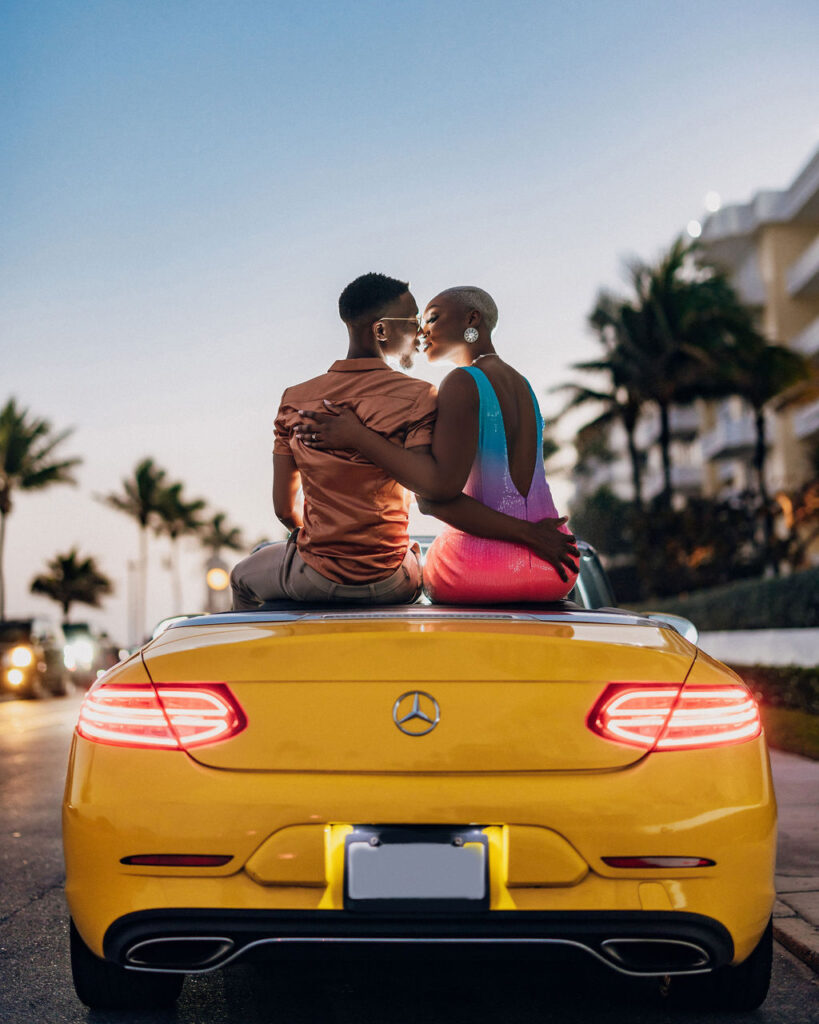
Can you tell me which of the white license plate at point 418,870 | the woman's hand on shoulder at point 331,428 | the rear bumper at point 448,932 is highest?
the woman's hand on shoulder at point 331,428

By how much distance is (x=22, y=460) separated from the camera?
49906 millimetres

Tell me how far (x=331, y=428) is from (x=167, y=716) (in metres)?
1.17

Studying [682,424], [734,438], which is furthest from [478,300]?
[682,424]

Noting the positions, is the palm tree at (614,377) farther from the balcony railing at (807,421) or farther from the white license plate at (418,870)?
the white license plate at (418,870)

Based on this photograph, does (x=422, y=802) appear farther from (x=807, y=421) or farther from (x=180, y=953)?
(x=807, y=421)

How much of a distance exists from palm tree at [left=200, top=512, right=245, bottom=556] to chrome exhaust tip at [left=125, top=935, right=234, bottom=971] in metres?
113

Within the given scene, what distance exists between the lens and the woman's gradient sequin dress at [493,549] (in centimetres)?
368

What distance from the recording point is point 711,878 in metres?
2.78

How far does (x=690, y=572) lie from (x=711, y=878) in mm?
34081

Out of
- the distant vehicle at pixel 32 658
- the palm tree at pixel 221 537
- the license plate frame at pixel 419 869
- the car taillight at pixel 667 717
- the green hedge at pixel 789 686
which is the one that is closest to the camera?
the license plate frame at pixel 419 869

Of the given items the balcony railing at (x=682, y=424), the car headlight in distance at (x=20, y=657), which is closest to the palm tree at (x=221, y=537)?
the balcony railing at (x=682, y=424)

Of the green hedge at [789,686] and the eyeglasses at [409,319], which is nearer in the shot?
the eyeglasses at [409,319]

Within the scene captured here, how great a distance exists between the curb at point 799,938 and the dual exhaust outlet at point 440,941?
144 cm

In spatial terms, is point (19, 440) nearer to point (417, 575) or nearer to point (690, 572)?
point (690, 572)
